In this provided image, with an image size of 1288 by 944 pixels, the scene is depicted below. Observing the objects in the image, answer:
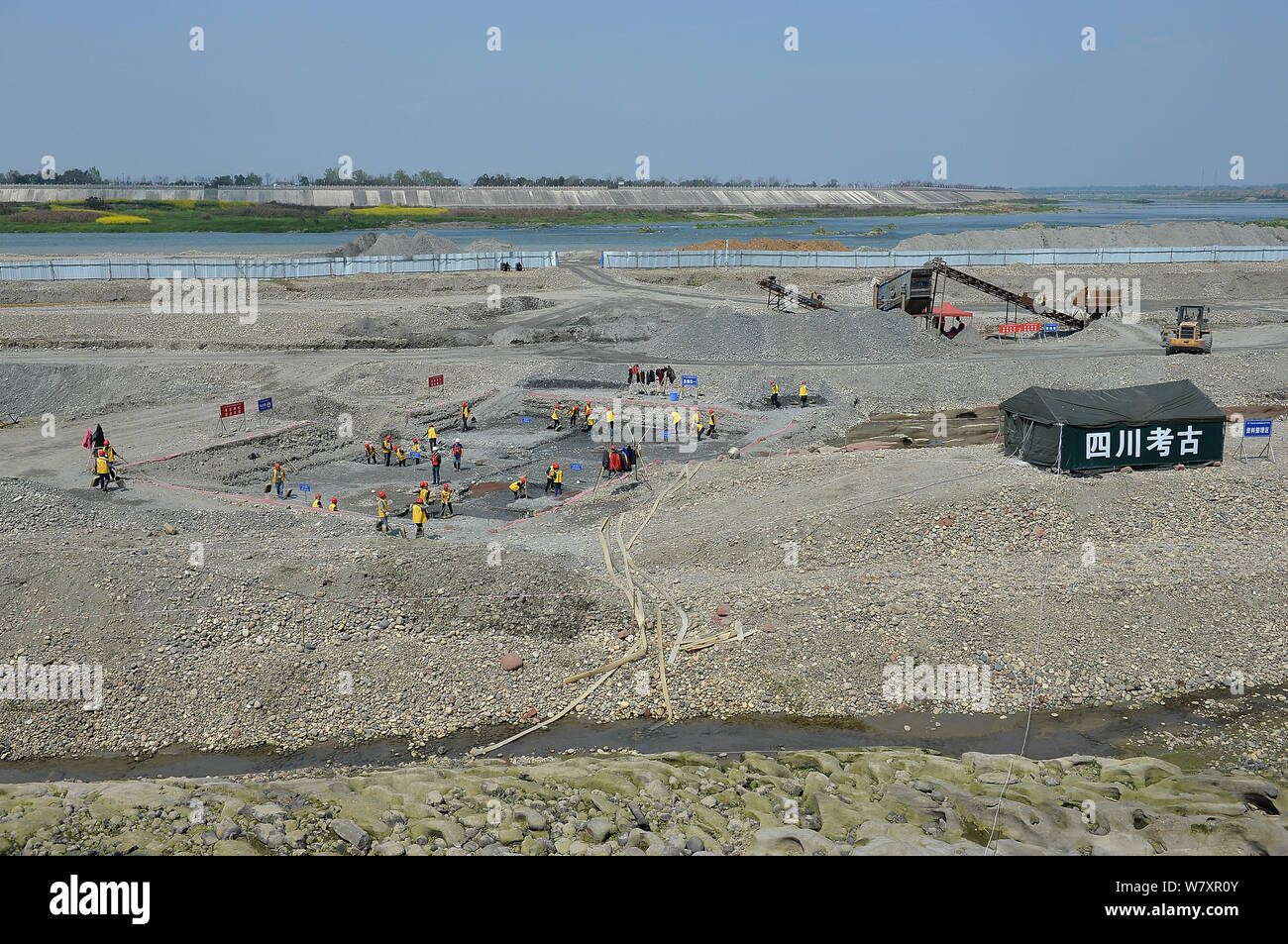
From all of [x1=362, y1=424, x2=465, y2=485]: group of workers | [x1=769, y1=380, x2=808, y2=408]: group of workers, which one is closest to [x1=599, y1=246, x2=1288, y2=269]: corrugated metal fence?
[x1=769, y1=380, x2=808, y2=408]: group of workers

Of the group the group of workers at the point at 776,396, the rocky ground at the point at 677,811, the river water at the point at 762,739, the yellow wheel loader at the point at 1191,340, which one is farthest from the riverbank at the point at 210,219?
the rocky ground at the point at 677,811

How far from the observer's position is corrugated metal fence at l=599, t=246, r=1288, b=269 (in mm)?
81188

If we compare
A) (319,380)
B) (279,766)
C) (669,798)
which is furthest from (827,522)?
(319,380)

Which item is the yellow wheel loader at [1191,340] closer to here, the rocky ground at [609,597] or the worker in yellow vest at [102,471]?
the rocky ground at [609,597]

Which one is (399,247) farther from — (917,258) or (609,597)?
(609,597)

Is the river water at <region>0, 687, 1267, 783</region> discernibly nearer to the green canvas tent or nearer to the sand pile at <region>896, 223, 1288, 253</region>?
the green canvas tent

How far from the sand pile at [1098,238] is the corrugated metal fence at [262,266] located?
3800cm

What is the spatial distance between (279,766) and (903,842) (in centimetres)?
1138

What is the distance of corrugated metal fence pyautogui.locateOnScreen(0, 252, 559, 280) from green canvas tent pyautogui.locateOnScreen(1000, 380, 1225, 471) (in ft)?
190

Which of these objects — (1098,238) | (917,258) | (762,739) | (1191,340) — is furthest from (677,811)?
(1098,238)

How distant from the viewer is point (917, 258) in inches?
3270

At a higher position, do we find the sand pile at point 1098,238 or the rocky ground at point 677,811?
the sand pile at point 1098,238

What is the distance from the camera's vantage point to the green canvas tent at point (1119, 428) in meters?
29.2
